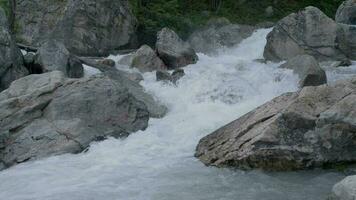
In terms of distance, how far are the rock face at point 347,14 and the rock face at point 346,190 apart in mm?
23374

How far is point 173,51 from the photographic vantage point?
22484 mm

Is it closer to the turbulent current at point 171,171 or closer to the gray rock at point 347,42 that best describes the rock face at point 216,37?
the gray rock at point 347,42

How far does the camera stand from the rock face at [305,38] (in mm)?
23734

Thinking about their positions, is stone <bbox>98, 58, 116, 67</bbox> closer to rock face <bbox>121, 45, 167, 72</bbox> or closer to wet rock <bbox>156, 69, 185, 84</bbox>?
rock face <bbox>121, 45, 167, 72</bbox>

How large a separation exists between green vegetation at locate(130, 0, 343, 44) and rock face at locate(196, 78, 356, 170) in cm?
1587

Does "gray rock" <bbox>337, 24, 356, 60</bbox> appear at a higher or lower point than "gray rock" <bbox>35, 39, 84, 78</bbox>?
lower

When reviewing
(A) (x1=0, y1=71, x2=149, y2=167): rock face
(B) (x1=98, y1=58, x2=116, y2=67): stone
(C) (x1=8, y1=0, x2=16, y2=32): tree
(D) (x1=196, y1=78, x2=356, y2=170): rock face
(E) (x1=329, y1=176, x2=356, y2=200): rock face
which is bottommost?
(B) (x1=98, y1=58, x2=116, y2=67): stone

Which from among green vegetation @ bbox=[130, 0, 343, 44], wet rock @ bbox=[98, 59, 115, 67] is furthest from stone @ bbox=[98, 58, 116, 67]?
green vegetation @ bbox=[130, 0, 343, 44]

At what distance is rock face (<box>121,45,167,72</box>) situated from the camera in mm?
21609

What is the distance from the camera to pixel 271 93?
18438 millimetres

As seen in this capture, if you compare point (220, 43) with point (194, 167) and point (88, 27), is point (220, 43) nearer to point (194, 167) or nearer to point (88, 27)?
point (88, 27)

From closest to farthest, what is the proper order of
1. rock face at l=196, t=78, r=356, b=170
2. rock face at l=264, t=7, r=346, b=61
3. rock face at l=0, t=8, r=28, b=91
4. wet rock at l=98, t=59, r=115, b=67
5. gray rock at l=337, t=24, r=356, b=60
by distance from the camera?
rock face at l=196, t=78, r=356, b=170
rock face at l=0, t=8, r=28, b=91
wet rock at l=98, t=59, r=115, b=67
rock face at l=264, t=7, r=346, b=61
gray rock at l=337, t=24, r=356, b=60

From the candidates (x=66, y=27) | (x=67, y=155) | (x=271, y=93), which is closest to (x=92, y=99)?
(x=67, y=155)

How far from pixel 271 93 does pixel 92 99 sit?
650cm
